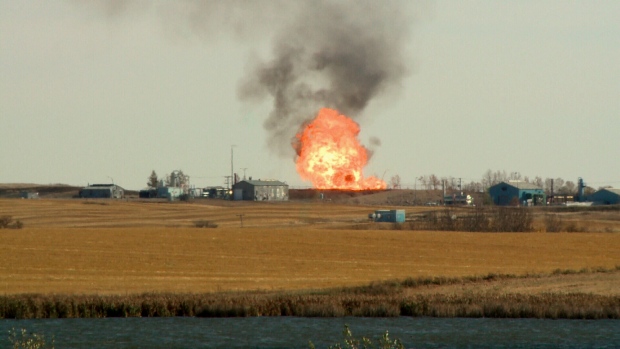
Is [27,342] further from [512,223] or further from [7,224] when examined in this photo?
[512,223]

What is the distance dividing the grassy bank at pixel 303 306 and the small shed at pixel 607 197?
145457 millimetres

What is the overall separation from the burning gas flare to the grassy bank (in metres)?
106

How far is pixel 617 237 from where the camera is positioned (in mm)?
95875

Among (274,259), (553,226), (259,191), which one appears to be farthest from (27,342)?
(259,191)

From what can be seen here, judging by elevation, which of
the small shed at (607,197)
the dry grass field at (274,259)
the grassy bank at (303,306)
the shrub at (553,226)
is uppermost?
the small shed at (607,197)

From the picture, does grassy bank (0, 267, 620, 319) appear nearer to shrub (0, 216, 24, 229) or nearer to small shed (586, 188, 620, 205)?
shrub (0, 216, 24, 229)

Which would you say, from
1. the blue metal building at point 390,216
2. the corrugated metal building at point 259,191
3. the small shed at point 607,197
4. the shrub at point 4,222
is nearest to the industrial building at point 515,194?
the small shed at point 607,197

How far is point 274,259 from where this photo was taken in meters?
70.0

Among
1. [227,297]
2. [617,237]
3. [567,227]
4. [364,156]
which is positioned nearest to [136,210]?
Answer: [364,156]

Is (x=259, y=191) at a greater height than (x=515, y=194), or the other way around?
(x=259, y=191)

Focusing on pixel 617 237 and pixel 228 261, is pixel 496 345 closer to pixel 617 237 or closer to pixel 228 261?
pixel 228 261

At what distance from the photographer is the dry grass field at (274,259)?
2188 inches

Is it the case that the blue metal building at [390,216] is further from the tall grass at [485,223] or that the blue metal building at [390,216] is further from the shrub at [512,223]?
the shrub at [512,223]

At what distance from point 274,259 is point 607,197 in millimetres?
135751
